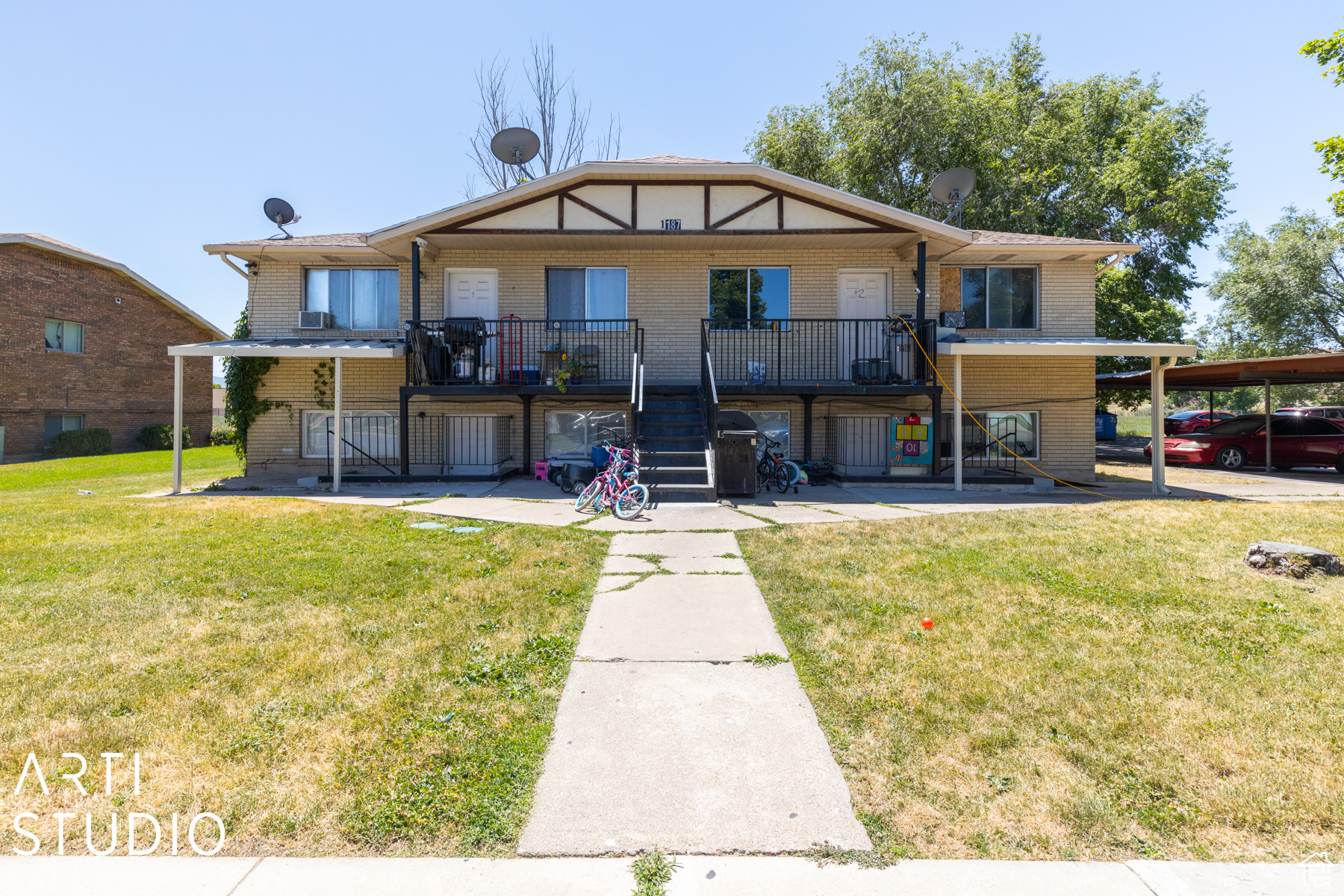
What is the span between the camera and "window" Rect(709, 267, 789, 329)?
13055mm

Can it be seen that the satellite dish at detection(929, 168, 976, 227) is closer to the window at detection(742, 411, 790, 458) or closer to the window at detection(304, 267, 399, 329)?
the window at detection(742, 411, 790, 458)

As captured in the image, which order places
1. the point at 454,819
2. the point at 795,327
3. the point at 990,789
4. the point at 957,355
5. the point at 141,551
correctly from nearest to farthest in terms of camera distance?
A: the point at 454,819 < the point at 990,789 < the point at 141,551 < the point at 957,355 < the point at 795,327

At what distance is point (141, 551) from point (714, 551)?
549cm

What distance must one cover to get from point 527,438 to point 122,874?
36.4ft

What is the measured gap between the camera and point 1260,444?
1664 centimetres

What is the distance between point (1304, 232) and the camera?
101ft

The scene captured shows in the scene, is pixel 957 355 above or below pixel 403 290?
below

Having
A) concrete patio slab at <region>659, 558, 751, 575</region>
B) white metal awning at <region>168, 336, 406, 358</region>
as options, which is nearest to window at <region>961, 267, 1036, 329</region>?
concrete patio slab at <region>659, 558, 751, 575</region>

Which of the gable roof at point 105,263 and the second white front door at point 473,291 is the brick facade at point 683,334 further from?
the gable roof at point 105,263

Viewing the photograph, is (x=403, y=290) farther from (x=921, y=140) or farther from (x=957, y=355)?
(x=921, y=140)

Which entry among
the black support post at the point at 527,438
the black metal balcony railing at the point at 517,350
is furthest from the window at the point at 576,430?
the black metal balcony railing at the point at 517,350

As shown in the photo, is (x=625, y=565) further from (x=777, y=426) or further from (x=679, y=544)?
(x=777, y=426)

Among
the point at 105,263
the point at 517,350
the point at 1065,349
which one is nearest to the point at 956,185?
the point at 1065,349

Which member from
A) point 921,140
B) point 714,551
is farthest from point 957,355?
point 921,140
